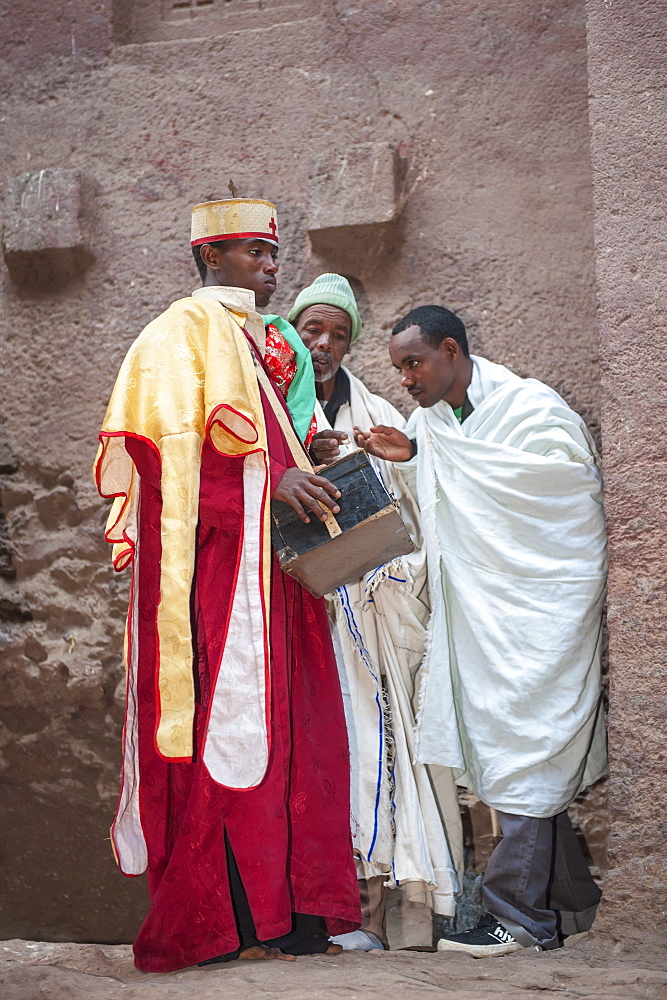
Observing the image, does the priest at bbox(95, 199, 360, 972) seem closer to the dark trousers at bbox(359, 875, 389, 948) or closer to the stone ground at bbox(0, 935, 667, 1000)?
the stone ground at bbox(0, 935, 667, 1000)

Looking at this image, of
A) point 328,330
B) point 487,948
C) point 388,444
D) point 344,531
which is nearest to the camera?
point 344,531

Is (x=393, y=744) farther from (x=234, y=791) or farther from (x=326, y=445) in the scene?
(x=326, y=445)

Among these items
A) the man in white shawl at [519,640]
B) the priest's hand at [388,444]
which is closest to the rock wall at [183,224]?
the priest's hand at [388,444]

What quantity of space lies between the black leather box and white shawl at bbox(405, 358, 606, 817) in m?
0.50

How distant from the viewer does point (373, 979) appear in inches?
104

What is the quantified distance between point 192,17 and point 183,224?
1015 mm

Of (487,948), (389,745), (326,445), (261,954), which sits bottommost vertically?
(487,948)

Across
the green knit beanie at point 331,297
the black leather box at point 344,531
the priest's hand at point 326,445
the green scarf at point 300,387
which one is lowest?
the black leather box at point 344,531

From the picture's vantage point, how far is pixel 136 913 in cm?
423

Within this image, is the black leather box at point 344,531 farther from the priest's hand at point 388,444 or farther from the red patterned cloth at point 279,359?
the priest's hand at point 388,444

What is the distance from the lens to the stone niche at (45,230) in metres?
4.57

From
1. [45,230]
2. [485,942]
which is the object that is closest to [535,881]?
[485,942]

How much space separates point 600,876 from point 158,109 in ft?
11.3

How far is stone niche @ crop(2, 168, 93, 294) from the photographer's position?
4.57m
